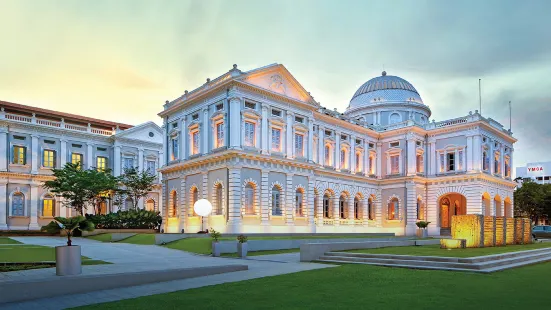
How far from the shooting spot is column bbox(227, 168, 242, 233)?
32969 millimetres

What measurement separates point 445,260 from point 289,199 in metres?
21.6

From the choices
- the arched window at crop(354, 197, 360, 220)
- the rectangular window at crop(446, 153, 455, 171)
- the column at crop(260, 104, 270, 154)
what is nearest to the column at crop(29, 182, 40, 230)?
the column at crop(260, 104, 270, 154)

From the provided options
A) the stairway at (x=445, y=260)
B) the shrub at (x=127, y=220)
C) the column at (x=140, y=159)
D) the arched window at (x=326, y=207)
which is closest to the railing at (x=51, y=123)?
the column at (x=140, y=159)

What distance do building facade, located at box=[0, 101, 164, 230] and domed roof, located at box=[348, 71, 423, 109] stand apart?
2858 cm

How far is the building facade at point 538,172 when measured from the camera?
12825 cm

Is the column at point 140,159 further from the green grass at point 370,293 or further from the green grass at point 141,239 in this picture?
the green grass at point 370,293

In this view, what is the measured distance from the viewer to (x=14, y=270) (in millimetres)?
14055

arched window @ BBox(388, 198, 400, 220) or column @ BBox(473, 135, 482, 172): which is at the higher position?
column @ BBox(473, 135, 482, 172)

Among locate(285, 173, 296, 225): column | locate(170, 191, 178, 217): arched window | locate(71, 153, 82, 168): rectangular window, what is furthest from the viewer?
locate(71, 153, 82, 168): rectangular window

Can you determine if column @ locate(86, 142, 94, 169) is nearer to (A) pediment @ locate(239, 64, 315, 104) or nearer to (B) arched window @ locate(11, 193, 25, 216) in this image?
(B) arched window @ locate(11, 193, 25, 216)

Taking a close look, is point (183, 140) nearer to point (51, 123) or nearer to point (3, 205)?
point (51, 123)

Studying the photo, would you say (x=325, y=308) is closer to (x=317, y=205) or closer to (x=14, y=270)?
(x=14, y=270)

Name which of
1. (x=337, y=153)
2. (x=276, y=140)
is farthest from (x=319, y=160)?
(x=276, y=140)

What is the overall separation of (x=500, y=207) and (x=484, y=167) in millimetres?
8023
